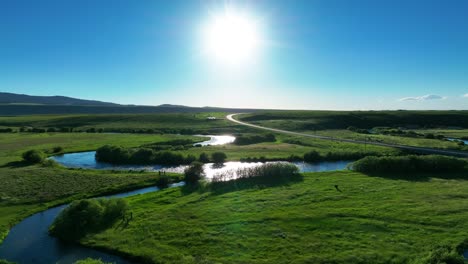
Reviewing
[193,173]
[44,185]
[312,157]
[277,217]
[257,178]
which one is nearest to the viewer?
[277,217]

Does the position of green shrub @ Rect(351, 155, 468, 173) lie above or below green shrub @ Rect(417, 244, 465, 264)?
above

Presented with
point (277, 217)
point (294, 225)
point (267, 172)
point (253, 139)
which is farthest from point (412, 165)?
point (253, 139)

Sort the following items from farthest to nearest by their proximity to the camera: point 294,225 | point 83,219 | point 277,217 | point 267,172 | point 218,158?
point 218,158 → point 267,172 → point 277,217 → point 83,219 → point 294,225

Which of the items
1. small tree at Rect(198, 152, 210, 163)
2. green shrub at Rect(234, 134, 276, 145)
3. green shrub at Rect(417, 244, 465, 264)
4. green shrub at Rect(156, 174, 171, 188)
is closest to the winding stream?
green shrub at Rect(156, 174, 171, 188)

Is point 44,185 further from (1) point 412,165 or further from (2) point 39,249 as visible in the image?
(1) point 412,165

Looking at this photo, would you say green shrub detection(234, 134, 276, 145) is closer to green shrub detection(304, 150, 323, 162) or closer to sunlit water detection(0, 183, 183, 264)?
green shrub detection(304, 150, 323, 162)

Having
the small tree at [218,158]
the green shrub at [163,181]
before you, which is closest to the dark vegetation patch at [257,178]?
the green shrub at [163,181]

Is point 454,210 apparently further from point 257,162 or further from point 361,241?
point 257,162
